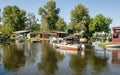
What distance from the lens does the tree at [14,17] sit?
13262 cm

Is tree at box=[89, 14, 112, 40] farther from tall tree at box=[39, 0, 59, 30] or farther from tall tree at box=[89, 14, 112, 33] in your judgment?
tall tree at box=[39, 0, 59, 30]

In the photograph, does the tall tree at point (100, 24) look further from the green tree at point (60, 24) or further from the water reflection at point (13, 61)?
the water reflection at point (13, 61)

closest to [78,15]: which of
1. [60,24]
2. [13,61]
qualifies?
[60,24]

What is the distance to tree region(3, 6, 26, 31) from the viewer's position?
5221 inches

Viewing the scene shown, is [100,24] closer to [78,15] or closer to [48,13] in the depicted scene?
[78,15]

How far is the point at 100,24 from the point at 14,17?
54264 mm

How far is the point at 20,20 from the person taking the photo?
13688cm

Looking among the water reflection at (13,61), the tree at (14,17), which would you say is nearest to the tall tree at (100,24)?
the tree at (14,17)

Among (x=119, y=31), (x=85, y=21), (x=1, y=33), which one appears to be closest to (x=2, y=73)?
(x=119, y=31)

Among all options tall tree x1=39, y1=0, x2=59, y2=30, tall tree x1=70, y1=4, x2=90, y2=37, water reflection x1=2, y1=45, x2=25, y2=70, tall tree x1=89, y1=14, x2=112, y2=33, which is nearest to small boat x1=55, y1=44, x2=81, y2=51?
water reflection x1=2, y1=45, x2=25, y2=70

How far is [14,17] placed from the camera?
133 metres

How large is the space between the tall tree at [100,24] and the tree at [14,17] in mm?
49732

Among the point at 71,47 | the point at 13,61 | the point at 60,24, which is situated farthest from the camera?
the point at 60,24

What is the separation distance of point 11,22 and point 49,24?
21.9m
